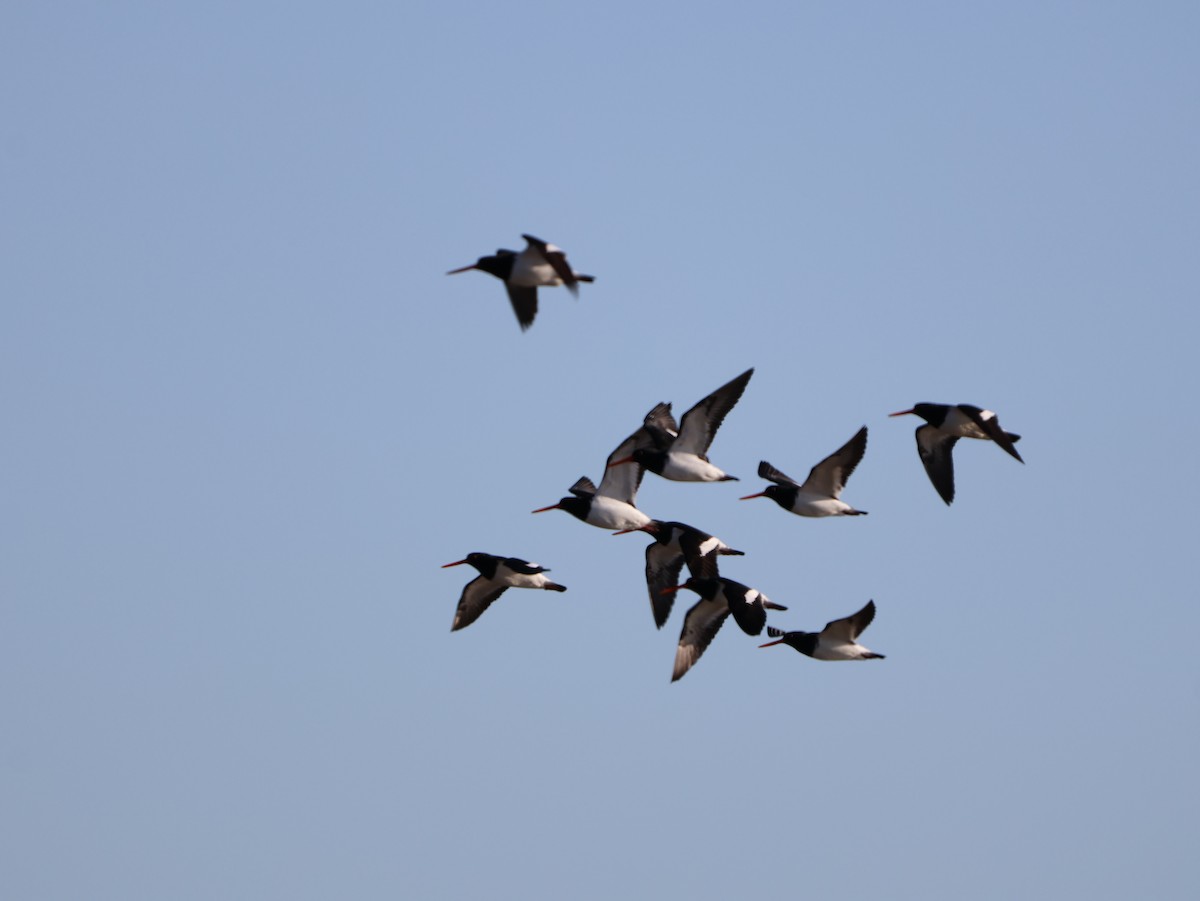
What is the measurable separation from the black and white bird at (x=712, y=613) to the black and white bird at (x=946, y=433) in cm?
308

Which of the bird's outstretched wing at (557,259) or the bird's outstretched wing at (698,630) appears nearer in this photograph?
the bird's outstretched wing at (557,259)

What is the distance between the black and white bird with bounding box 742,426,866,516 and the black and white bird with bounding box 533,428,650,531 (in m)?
2.01

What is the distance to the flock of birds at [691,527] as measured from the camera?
3080 centimetres

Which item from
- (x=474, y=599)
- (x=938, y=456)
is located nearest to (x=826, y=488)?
(x=938, y=456)

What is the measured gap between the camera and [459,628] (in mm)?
32469

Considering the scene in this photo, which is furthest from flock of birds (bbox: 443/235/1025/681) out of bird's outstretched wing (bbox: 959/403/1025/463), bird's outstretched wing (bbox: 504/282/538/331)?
bird's outstretched wing (bbox: 504/282/538/331)

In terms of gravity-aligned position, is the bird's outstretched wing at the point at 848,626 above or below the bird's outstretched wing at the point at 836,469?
below

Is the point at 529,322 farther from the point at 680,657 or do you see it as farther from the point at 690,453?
the point at 680,657

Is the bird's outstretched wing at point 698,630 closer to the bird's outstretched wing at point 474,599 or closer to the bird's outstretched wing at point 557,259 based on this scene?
the bird's outstretched wing at point 474,599

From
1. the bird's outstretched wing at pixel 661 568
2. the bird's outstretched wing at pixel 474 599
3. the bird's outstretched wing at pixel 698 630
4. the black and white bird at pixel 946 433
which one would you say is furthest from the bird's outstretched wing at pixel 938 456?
the bird's outstretched wing at pixel 474 599

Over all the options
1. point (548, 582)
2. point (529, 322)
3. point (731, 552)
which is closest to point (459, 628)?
point (548, 582)

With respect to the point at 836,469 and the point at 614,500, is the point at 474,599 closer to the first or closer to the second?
the point at 614,500

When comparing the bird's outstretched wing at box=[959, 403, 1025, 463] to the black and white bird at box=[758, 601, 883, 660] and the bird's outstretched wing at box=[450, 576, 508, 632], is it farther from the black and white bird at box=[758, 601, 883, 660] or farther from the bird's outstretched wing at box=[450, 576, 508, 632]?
the bird's outstretched wing at box=[450, 576, 508, 632]

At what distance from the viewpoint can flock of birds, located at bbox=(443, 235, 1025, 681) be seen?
30797mm
